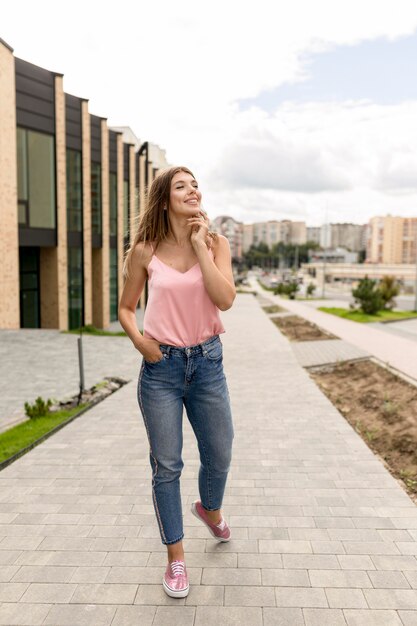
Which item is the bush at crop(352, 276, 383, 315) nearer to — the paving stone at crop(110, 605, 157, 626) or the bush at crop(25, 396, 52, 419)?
the bush at crop(25, 396, 52, 419)

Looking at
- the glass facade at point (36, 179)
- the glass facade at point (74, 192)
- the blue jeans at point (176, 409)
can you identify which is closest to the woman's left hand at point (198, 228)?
the blue jeans at point (176, 409)

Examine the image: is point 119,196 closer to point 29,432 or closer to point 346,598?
point 29,432

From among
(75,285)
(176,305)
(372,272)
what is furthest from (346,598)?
(372,272)

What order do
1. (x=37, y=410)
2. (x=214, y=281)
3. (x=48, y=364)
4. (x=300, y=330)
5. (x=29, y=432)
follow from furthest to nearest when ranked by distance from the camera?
(x=300, y=330), (x=48, y=364), (x=37, y=410), (x=29, y=432), (x=214, y=281)

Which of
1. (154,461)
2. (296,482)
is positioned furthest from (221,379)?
(296,482)

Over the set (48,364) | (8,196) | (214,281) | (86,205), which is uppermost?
(86,205)

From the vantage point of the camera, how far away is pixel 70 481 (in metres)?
4.62

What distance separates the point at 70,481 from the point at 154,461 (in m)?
2.05

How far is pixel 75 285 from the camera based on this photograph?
2183 cm

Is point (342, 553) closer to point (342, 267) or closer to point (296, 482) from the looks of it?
point (296, 482)

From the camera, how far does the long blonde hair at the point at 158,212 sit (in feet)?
9.67

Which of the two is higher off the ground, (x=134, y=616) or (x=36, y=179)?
(x=36, y=179)

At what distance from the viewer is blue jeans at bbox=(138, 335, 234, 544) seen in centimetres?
285

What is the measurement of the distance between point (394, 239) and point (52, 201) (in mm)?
133752
